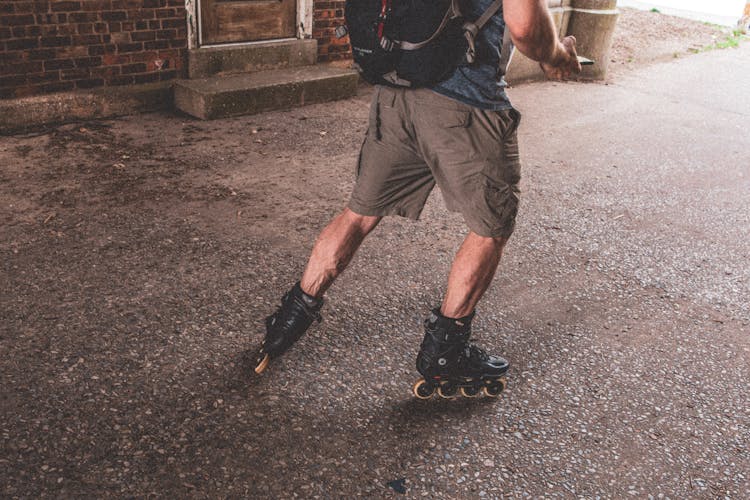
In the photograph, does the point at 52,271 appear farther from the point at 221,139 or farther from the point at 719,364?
the point at 719,364

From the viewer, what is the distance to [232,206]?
438cm

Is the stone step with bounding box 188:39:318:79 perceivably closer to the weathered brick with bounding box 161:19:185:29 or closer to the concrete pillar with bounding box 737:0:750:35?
the weathered brick with bounding box 161:19:185:29

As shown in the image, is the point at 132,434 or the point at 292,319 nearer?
the point at 132,434

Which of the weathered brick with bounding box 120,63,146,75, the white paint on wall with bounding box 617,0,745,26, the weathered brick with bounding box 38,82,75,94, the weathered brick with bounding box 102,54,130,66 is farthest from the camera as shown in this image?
the white paint on wall with bounding box 617,0,745,26

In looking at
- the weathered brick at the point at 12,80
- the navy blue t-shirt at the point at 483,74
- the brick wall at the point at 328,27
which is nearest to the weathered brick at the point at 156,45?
the weathered brick at the point at 12,80

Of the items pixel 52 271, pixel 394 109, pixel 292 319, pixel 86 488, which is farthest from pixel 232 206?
pixel 86 488

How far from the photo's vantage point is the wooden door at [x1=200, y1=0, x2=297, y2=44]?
634cm

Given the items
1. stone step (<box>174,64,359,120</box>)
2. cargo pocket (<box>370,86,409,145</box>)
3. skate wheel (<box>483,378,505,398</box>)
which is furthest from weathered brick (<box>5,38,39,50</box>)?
skate wheel (<box>483,378,505,398</box>)

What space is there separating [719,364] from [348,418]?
175 cm

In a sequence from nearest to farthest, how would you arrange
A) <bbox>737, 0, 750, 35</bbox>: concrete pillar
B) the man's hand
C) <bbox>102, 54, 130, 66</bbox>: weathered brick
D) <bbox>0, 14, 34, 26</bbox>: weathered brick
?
1. the man's hand
2. <bbox>0, 14, 34, 26</bbox>: weathered brick
3. <bbox>102, 54, 130, 66</bbox>: weathered brick
4. <bbox>737, 0, 750, 35</bbox>: concrete pillar

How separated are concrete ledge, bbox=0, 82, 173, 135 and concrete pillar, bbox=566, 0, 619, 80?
5230 millimetres

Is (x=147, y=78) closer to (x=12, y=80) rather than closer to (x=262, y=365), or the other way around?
(x=12, y=80)

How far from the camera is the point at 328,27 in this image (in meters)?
7.20

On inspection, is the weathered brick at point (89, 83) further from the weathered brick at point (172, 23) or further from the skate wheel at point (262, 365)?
the skate wheel at point (262, 365)
